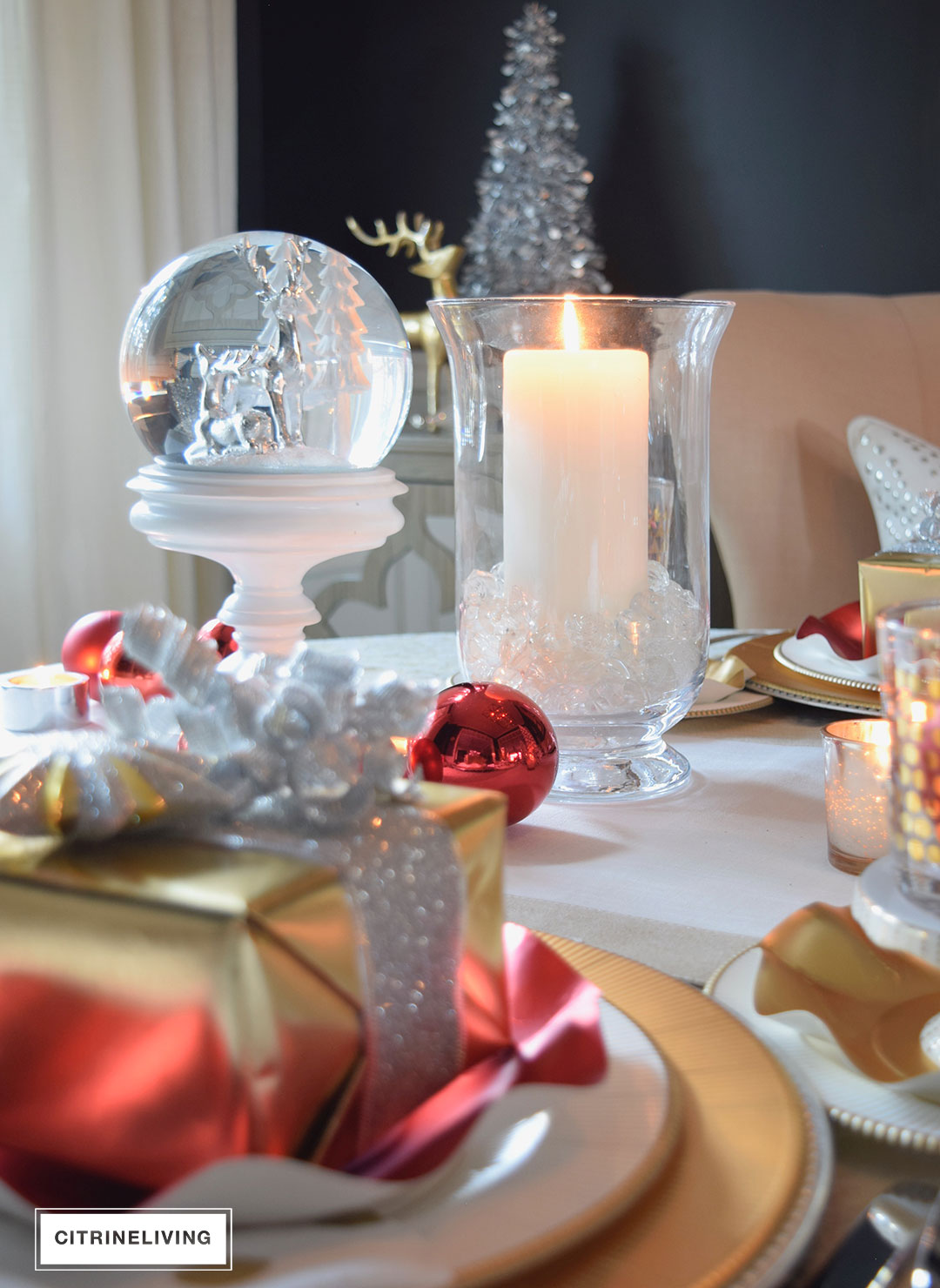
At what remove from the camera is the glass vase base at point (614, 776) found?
729mm

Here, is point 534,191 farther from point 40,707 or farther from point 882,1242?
point 882,1242

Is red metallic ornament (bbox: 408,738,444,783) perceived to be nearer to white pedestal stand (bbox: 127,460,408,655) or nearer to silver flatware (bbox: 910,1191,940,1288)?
white pedestal stand (bbox: 127,460,408,655)

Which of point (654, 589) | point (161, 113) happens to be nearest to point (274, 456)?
point (654, 589)

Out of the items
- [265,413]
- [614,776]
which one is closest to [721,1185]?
[614,776]

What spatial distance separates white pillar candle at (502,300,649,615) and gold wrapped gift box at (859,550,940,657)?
0.22m

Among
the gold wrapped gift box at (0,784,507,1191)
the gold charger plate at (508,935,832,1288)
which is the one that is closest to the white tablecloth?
the gold charger plate at (508,935,832,1288)

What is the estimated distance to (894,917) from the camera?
34cm

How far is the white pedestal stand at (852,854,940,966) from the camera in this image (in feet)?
1.09

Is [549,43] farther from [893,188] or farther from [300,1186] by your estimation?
[300,1186]

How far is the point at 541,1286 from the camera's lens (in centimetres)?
29

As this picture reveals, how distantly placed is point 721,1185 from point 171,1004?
146 millimetres

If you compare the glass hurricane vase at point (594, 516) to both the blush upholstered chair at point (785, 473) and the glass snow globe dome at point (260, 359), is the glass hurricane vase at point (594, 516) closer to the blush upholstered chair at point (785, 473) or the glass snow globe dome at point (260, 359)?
the glass snow globe dome at point (260, 359)

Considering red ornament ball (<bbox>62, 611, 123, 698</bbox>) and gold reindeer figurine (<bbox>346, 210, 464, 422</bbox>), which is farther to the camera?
A: gold reindeer figurine (<bbox>346, 210, 464, 422</bbox>)

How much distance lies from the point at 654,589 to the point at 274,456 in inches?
10.6
